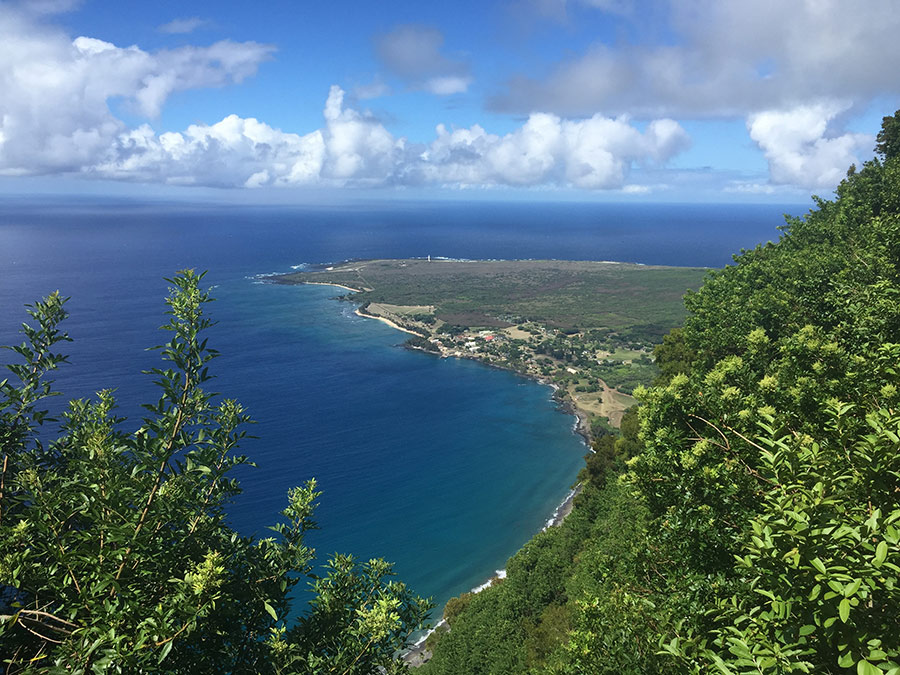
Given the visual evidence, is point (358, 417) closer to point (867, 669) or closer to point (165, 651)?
point (165, 651)

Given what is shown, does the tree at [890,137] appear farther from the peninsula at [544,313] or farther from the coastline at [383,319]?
the coastline at [383,319]

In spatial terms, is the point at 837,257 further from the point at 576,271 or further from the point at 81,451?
the point at 576,271

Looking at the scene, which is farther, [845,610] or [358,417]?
[358,417]

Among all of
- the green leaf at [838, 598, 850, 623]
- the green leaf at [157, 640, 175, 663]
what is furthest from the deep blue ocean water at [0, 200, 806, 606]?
the green leaf at [838, 598, 850, 623]

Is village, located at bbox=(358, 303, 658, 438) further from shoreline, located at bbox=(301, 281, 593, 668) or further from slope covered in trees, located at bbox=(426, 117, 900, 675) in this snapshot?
slope covered in trees, located at bbox=(426, 117, 900, 675)

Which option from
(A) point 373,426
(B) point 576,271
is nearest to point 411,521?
(A) point 373,426

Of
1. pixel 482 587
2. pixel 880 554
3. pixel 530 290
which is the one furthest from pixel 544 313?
pixel 880 554
